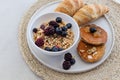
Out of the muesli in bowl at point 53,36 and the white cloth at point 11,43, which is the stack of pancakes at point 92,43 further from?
the white cloth at point 11,43

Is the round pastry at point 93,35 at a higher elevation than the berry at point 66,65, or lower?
higher

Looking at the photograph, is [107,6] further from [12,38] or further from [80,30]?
[12,38]

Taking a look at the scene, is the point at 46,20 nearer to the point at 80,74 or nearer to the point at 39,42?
the point at 39,42

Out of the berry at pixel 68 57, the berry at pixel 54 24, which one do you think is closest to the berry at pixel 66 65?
the berry at pixel 68 57

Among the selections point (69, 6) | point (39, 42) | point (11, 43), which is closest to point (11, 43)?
point (11, 43)

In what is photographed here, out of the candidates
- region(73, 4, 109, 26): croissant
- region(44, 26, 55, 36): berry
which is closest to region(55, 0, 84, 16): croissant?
region(73, 4, 109, 26): croissant

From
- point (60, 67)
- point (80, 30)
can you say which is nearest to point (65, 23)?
point (80, 30)
